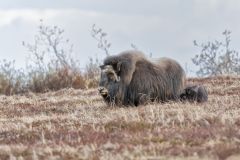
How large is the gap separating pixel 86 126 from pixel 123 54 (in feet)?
12.0

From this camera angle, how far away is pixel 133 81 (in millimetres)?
12484

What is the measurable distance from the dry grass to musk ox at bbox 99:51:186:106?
2.35 feet

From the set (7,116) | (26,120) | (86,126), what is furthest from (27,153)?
(7,116)

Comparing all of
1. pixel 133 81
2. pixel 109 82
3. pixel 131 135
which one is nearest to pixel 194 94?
pixel 133 81

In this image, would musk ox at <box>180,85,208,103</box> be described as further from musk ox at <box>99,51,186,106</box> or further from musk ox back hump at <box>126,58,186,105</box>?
musk ox at <box>99,51,186,106</box>

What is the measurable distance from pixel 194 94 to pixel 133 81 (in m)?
1.24

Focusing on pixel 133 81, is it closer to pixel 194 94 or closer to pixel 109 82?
pixel 109 82

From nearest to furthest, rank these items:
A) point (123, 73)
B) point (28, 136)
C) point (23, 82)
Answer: point (28, 136) < point (123, 73) < point (23, 82)

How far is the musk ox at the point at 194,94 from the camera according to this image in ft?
42.2

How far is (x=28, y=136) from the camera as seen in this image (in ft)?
28.8

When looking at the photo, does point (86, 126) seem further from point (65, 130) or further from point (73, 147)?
point (73, 147)

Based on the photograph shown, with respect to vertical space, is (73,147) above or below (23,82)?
above

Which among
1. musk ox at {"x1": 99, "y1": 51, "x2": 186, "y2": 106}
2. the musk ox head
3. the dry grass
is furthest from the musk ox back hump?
the dry grass

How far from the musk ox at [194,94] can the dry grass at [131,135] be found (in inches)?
47.8
